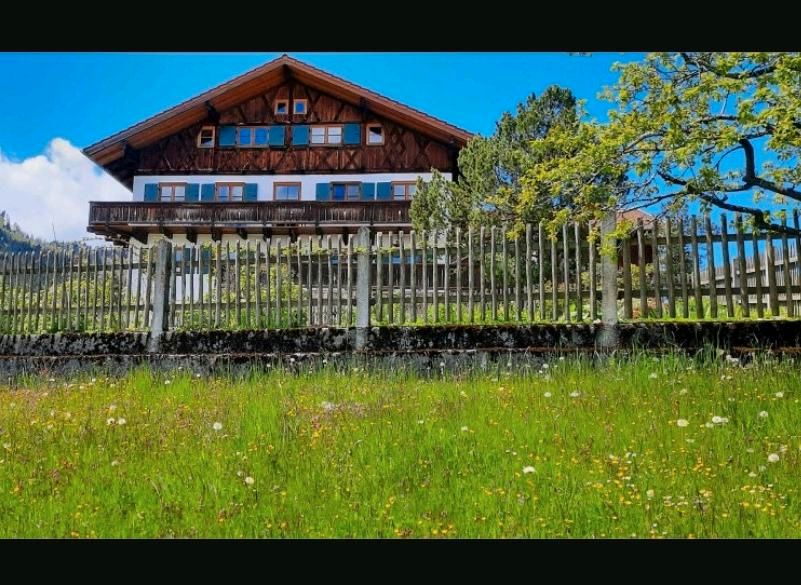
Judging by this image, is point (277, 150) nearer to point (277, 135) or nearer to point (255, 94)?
point (277, 135)

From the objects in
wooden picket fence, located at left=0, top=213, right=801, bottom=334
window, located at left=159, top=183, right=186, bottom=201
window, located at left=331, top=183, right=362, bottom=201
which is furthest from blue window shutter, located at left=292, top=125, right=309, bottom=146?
wooden picket fence, located at left=0, top=213, right=801, bottom=334

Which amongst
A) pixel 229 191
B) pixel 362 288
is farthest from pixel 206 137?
pixel 362 288

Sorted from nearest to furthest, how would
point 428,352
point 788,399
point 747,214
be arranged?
point 788,399, point 747,214, point 428,352

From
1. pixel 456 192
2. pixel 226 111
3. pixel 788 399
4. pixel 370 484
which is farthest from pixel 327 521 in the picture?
pixel 226 111

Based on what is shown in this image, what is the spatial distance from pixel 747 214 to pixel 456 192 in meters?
8.45

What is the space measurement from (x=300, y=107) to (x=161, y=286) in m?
19.3

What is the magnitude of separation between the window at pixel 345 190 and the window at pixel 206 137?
17.5 ft

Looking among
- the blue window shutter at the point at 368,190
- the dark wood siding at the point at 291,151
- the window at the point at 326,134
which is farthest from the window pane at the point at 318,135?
the blue window shutter at the point at 368,190

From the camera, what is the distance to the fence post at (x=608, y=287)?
747cm

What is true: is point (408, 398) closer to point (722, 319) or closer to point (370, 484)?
point (370, 484)

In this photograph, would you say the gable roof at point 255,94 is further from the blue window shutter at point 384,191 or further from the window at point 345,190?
the window at point 345,190

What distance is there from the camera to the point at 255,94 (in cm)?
2638

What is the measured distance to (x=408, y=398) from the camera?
610cm

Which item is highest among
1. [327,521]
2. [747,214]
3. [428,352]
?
[747,214]
